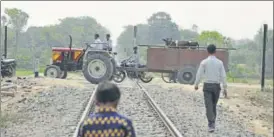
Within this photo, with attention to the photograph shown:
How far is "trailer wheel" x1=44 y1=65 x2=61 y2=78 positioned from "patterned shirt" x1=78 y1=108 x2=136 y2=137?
69.2ft

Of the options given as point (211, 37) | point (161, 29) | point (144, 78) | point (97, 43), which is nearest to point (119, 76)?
point (144, 78)

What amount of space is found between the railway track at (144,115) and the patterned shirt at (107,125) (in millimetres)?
5280

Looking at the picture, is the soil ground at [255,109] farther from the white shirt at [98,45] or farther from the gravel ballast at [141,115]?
the white shirt at [98,45]

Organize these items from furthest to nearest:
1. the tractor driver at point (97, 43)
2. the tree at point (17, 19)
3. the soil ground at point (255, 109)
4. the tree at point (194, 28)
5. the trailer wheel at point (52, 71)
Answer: the tree at point (194, 28), the tree at point (17, 19), the trailer wheel at point (52, 71), the tractor driver at point (97, 43), the soil ground at point (255, 109)

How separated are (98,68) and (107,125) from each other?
1694 cm

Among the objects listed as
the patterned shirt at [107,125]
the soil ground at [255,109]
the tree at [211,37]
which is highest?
the tree at [211,37]

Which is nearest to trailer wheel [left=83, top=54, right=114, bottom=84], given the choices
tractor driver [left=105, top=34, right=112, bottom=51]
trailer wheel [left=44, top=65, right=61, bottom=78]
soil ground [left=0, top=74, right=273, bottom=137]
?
tractor driver [left=105, top=34, right=112, bottom=51]

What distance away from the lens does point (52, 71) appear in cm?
2544

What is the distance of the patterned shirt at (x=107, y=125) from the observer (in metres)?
4.21

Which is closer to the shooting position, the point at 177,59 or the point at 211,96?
the point at 211,96

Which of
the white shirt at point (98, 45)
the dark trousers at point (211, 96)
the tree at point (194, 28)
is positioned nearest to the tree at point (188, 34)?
the tree at point (194, 28)

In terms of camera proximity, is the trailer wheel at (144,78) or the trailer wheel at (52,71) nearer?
the trailer wheel at (52,71)

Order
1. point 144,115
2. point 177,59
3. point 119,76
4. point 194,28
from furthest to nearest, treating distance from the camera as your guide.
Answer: point 194,28 → point 177,59 → point 119,76 → point 144,115

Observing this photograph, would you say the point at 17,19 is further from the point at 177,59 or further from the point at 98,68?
the point at 98,68
